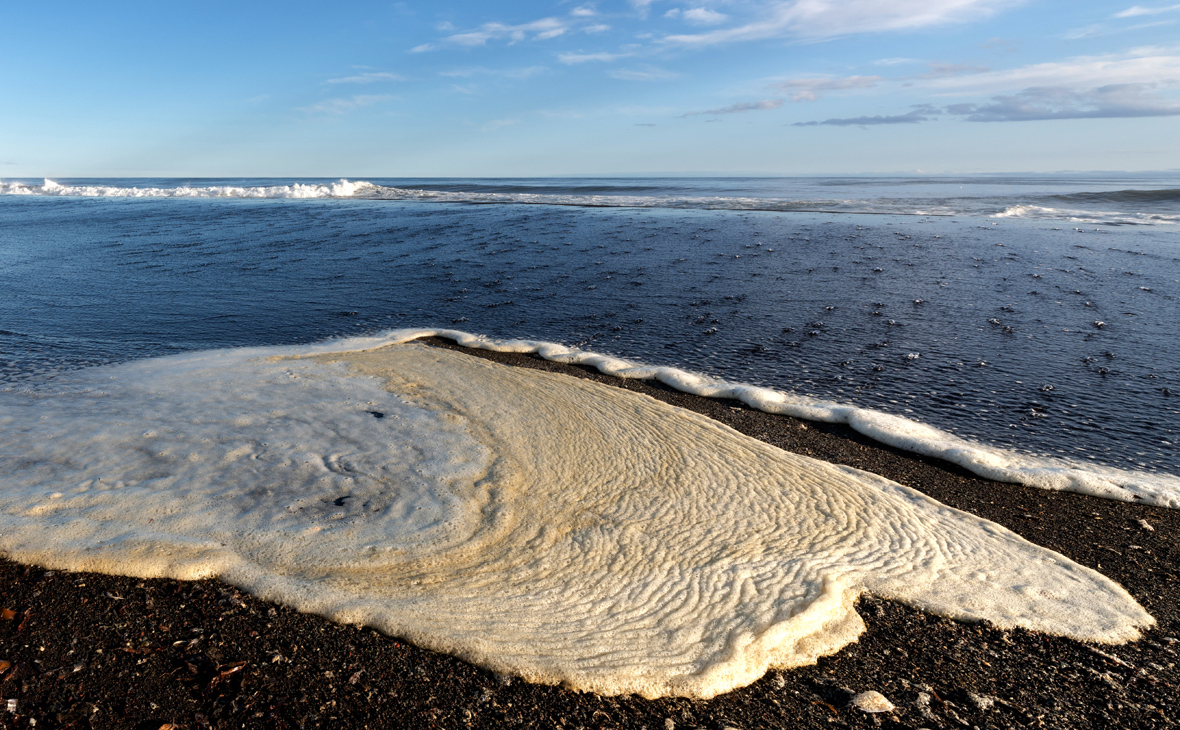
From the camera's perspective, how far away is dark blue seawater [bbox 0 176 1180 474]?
290 inches

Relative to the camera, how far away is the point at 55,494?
4.42m

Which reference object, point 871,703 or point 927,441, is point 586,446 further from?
point 927,441

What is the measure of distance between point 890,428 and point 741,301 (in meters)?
5.72

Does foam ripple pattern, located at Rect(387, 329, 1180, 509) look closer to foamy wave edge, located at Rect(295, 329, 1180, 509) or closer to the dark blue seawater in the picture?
foamy wave edge, located at Rect(295, 329, 1180, 509)

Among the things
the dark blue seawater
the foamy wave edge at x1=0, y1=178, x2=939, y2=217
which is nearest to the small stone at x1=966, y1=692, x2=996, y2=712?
the dark blue seawater

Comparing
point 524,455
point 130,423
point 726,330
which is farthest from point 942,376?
point 130,423

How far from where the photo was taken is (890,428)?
6.35 metres

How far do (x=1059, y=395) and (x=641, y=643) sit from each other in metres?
6.64

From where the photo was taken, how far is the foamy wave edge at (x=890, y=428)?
5336 mm

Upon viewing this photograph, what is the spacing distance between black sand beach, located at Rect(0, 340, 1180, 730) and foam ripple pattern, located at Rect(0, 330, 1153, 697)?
130 mm

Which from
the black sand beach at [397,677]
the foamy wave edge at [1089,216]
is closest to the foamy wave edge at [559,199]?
the foamy wave edge at [1089,216]

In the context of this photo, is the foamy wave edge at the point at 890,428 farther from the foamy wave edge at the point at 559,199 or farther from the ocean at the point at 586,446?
the foamy wave edge at the point at 559,199

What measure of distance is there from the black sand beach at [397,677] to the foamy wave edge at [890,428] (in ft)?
5.65

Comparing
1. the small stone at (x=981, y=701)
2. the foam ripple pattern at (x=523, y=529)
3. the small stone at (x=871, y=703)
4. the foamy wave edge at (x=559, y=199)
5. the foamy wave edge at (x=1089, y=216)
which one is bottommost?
the small stone at (x=981, y=701)
